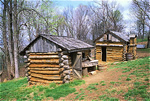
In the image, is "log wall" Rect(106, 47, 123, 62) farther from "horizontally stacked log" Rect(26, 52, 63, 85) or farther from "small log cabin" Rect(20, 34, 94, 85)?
"horizontally stacked log" Rect(26, 52, 63, 85)

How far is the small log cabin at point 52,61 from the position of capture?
784cm

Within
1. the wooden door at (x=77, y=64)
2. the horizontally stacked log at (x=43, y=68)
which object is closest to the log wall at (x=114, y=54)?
the wooden door at (x=77, y=64)

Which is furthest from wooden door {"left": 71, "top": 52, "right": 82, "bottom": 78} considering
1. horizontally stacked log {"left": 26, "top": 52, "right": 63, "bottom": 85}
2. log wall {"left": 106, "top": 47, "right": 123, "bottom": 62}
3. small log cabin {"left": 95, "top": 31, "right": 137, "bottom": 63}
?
log wall {"left": 106, "top": 47, "right": 123, "bottom": 62}

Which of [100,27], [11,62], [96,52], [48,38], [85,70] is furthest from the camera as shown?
[100,27]

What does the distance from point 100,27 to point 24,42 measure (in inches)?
907

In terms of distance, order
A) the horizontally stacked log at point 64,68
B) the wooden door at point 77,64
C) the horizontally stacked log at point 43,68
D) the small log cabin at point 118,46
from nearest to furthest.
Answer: the horizontally stacked log at point 64,68, the horizontally stacked log at point 43,68, the wooden door at point 77,64, the small log cabin at point 118,46

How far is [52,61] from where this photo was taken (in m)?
8.14

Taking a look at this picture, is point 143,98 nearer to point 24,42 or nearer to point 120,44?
point 120,44

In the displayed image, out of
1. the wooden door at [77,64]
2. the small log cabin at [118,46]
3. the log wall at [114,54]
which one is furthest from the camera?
the log wall at [114,54]

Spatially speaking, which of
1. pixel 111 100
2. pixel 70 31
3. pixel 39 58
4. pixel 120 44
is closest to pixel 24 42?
pixel 70 31

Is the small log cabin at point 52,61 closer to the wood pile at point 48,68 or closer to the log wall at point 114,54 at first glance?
the wood pile at point 48,68

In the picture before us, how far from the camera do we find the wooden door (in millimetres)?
8547

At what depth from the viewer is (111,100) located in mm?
4492

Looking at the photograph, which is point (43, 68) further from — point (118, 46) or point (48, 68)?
point (118, 46)
